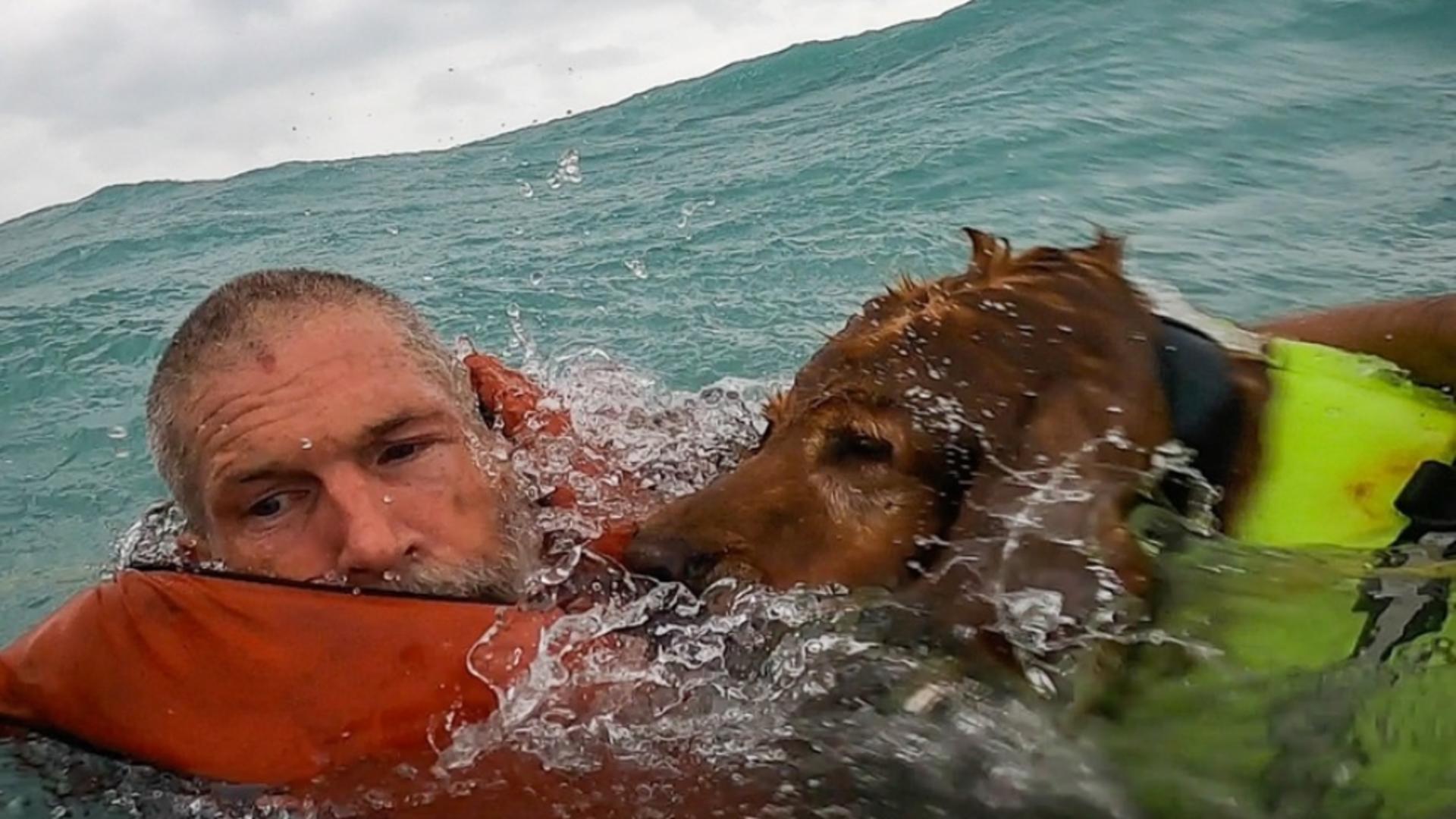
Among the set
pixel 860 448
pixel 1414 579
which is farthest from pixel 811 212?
pixel 1414 579

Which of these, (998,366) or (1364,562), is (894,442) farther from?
(1364,562)

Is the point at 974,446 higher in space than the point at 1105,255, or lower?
lower

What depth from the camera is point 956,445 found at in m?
2.89

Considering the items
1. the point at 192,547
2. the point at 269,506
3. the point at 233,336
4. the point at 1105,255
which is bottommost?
the point at 192,547

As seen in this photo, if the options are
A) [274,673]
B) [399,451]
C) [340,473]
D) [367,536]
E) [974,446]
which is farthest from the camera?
[399,451]

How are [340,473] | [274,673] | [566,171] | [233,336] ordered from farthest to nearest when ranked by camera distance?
[566,171]
[233,336]
[340,473]
[274,673]

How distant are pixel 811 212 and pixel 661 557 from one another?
26.1 feet

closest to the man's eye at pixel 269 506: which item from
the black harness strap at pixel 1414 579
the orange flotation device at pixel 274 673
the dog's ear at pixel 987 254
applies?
the orange flotation device at pixel 274 673

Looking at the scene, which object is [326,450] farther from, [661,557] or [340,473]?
[661,557]

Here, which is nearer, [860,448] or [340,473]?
[860,448]

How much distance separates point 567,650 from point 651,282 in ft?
22.3

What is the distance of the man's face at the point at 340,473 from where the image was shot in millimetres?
3432

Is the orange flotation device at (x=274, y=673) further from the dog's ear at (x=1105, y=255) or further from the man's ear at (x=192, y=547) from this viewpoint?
the dog's ear at (x=1105, y=255)

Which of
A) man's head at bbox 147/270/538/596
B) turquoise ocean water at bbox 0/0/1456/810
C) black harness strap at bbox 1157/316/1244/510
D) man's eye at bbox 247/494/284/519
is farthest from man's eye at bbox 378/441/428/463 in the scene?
turquoise ocean water at bbox 0/0/1456/810
